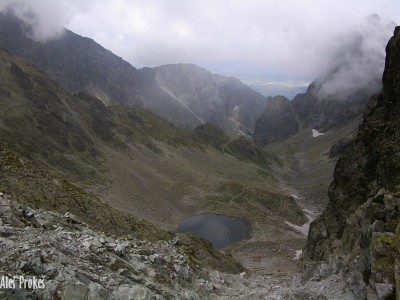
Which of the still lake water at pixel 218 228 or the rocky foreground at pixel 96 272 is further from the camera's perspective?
the still lake water at pixel 218 228

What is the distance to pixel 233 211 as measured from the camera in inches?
4737

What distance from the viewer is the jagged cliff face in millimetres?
26913

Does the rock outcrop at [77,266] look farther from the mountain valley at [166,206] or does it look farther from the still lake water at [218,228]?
the still lake water at [218,228]

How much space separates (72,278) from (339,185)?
64202mm

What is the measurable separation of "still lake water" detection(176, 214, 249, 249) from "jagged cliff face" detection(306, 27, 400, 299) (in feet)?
98.2

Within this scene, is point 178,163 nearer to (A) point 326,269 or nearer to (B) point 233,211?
(B) point 233,211

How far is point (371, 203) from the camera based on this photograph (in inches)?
1412

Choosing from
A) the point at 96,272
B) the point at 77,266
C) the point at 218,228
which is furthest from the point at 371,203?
the point at 218,228

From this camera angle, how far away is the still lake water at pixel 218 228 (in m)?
101

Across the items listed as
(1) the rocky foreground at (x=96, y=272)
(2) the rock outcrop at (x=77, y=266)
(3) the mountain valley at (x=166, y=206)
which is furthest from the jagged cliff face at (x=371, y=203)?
(2) the rock outcrop at (x=77, y=266)

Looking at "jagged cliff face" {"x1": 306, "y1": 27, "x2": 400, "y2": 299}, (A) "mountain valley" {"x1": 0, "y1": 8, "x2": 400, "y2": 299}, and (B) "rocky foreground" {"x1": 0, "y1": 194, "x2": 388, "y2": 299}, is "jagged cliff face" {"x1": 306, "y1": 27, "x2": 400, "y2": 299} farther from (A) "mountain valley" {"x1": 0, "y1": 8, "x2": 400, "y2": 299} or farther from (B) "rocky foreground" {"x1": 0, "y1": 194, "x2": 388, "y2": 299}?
(B) "rocky foreground" {"x1": 0, "y1": 194, "x2": 388, "y2": 299}

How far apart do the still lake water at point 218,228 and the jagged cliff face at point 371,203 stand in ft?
98.2

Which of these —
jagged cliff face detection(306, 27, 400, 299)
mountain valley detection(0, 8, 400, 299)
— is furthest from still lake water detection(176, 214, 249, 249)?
jagged cliff face detection(306, 27, 400, 299)

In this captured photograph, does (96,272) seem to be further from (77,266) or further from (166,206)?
(166,206)
